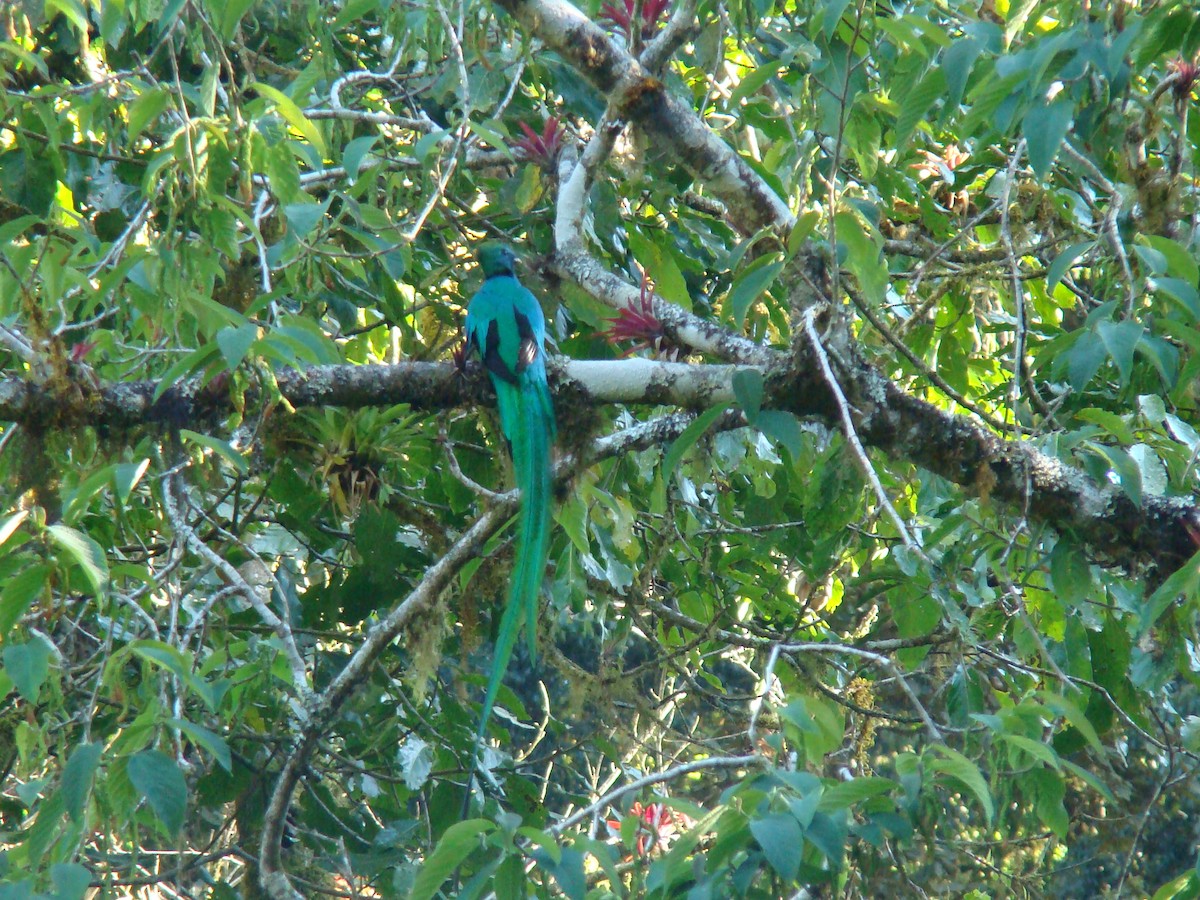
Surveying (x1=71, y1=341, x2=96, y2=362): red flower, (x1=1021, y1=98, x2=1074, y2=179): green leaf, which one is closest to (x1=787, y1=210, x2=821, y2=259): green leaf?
(x1=1021, y1=98, x2=1074, y2=179): green leaf

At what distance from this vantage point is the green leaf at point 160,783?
4.42ft

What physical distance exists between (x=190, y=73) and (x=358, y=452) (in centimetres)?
174

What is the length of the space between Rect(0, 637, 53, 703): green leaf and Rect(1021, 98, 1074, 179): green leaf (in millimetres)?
1495

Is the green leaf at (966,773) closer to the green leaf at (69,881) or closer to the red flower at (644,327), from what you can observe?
the green leaf at (69,881)

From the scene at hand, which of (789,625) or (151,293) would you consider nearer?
(151,293)

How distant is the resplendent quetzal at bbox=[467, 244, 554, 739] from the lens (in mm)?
2350

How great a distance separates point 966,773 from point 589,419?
1.34m

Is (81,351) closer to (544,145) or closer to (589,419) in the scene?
(589,419)

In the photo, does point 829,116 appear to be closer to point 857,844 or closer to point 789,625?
point 857,844

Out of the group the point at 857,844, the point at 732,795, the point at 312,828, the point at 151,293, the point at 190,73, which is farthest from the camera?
the point at 190,73

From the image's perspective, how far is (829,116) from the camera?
7.76ft

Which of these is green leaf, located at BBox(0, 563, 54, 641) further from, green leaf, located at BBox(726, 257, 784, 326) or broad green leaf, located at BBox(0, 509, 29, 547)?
green leaf, located at BBox(726, 257, 784, 326)

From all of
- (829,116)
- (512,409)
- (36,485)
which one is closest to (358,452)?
(512,409)

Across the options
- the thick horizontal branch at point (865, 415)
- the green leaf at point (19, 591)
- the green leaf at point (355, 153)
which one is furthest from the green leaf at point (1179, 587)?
the green leaf at point (19, 591)
